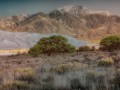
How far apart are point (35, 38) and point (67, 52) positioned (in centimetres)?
3472

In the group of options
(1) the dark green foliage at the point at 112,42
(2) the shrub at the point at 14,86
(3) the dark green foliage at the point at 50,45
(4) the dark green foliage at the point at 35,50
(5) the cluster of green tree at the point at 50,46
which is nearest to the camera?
(2) the shrub at the point at 14,86

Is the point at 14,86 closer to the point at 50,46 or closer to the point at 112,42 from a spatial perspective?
the point at 50,46

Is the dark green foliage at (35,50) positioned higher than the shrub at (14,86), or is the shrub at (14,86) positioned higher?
the shrub at (14,86)

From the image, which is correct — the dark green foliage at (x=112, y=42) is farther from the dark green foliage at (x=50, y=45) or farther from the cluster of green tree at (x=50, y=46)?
the dark green foliage at (x=50, y=45)

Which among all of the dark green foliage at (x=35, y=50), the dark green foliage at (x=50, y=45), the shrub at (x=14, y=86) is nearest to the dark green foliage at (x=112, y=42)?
the dark green foliage at (x=50, y=45)

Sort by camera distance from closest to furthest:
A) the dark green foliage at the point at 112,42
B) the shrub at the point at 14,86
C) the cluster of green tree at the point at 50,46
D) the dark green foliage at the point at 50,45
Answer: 1. the shrub at the point at 14,86
2. the cluster of green tree at the point at 50,46
3. the dark green foliage at the point at 50,45
4. the dark green foliage at the point at 112,42

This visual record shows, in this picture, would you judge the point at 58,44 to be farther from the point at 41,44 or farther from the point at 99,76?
the point at 99,76

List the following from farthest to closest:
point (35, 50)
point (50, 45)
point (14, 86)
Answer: point (50, 45) < point (35, 50) < point (14, 86)

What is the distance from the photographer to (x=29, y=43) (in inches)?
2852

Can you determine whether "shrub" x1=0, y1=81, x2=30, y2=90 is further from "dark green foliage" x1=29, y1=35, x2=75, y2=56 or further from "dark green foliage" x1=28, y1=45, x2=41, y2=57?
"dark green foliage" x1=29, y1=35, x2=75, y2=56

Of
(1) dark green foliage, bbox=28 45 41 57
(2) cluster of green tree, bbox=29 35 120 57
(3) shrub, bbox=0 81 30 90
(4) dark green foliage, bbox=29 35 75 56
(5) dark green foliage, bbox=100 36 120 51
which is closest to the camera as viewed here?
(3) shrub, bbox=0 81 30 90

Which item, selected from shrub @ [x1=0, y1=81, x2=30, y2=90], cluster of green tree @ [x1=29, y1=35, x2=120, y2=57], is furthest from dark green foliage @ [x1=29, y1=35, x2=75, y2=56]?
shrub @ [x1=0, y1=81, x2=30, y2=90]

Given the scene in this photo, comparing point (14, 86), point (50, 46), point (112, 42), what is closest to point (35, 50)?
point (50, 46)

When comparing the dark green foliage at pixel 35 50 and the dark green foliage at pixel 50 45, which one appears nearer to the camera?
the dark green foliage at pixel 35 50
